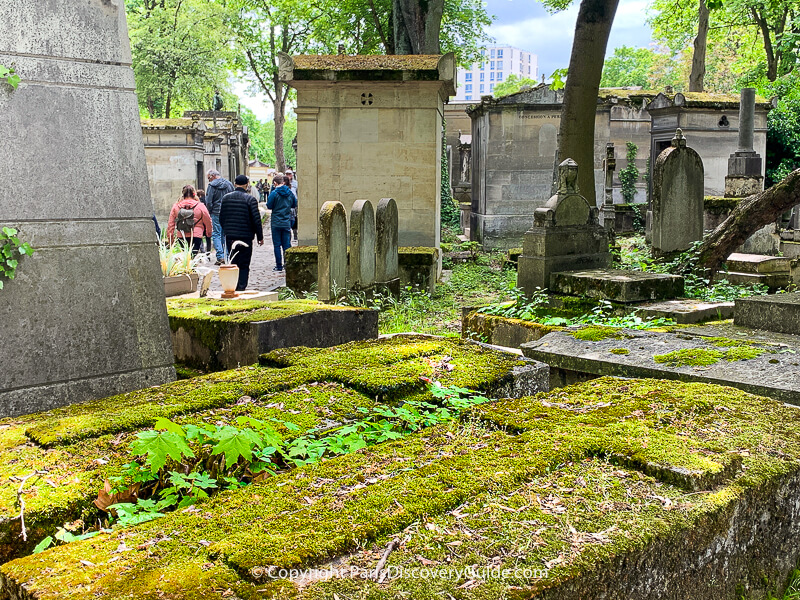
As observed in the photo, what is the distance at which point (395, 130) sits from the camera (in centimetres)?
1230

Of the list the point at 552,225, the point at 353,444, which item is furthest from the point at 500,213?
the point at 353,444

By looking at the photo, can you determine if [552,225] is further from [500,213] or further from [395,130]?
[500,213]

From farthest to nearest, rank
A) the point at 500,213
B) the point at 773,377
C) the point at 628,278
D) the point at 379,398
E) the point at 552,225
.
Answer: the point at 500,213, the point at 552,225, the point at 628,278, the point at 773,377, the point at 379,398

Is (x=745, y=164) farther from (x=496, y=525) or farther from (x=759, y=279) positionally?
(x=496, y=525)

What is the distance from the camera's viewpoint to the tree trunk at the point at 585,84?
1202cm

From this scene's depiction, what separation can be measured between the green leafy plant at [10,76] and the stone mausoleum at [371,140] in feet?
29.2

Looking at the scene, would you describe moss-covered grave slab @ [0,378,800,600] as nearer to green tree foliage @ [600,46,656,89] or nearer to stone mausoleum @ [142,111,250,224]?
stone mausoleum @ [142,111,250,224]

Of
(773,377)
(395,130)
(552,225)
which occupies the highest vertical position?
(395,130)

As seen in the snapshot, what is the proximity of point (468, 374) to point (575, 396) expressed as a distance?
480 millimetres

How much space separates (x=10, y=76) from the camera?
3348 mm

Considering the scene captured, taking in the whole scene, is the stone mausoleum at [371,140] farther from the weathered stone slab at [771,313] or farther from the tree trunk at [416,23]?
the weathered stone slab at [771,313]

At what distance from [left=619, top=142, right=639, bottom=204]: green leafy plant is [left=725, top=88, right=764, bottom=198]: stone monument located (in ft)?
16.3

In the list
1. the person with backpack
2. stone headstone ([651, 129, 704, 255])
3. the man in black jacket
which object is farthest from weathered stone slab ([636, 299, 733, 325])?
the person with backpack

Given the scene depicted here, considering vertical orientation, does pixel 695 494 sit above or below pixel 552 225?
below
